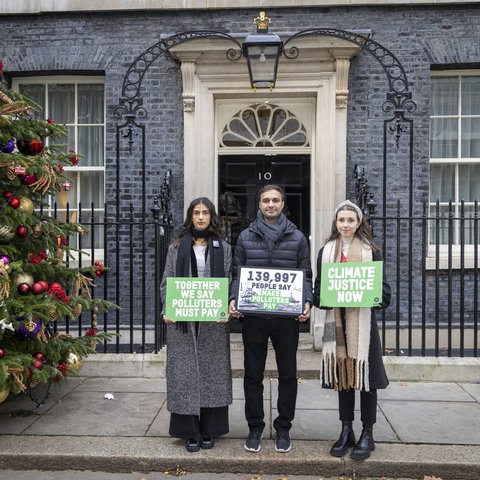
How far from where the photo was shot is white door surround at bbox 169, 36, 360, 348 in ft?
24.2

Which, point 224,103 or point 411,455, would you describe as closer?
point 411,455

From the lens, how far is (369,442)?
405 centimetres

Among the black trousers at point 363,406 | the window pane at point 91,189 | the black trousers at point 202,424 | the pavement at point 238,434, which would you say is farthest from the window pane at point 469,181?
the black trousers at point 202,424

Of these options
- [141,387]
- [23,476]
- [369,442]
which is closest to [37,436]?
[23,476]

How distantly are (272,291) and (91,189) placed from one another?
491 cm

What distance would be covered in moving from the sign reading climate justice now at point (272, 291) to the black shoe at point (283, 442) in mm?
912

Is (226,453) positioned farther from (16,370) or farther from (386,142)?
(386,142)

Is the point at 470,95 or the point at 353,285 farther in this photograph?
the point at 470,95

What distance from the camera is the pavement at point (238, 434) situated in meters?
4.03

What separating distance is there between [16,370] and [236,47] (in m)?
4.97

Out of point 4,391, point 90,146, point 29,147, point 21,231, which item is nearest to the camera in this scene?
point 4,391

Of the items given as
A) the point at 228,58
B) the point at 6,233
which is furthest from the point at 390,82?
the point at 6,233

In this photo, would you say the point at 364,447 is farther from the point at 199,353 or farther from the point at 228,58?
the point at 228,58

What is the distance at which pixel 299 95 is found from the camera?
25.3ft
